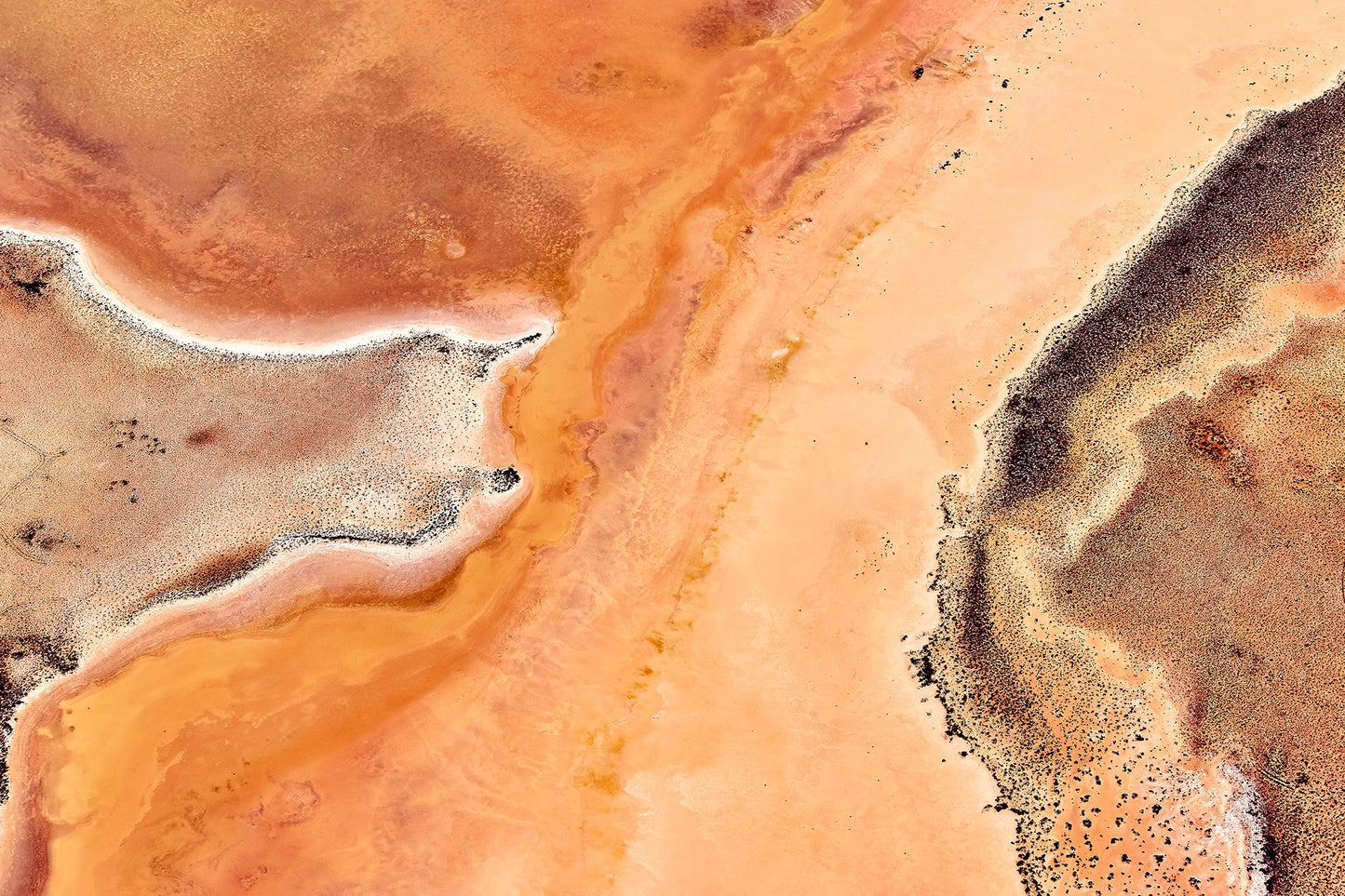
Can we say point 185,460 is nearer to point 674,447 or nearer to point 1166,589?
point 674,447

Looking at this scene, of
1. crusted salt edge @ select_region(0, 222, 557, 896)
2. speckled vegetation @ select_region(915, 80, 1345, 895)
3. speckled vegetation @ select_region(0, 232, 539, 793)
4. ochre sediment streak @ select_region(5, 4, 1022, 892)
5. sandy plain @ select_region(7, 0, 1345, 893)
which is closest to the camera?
speckled vegetation @ select_region(915, 80, 1345, 895)

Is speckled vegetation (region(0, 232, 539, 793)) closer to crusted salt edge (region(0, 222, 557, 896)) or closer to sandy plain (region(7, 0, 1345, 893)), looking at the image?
crusted salt edge (region(0, 222, 557, 896))

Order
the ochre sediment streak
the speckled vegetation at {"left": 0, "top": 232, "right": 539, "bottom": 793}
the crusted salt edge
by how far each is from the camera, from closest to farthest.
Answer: the ochre sediment streak
the crusted salt edge
the speckled vegetation at {"left": 0, "top": 232, "right": 539, "bottom": 793}

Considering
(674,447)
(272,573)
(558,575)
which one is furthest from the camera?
(674,447)

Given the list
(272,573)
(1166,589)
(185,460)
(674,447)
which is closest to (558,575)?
(674,447)

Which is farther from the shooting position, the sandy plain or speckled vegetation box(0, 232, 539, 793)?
speckled vegetation box(0, 232, 539, 793)

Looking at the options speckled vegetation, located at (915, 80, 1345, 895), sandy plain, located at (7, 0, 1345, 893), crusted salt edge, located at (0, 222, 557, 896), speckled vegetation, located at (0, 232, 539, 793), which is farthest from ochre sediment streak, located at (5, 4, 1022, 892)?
speckled vegetation, located at (915, 80, 1345, 895)
